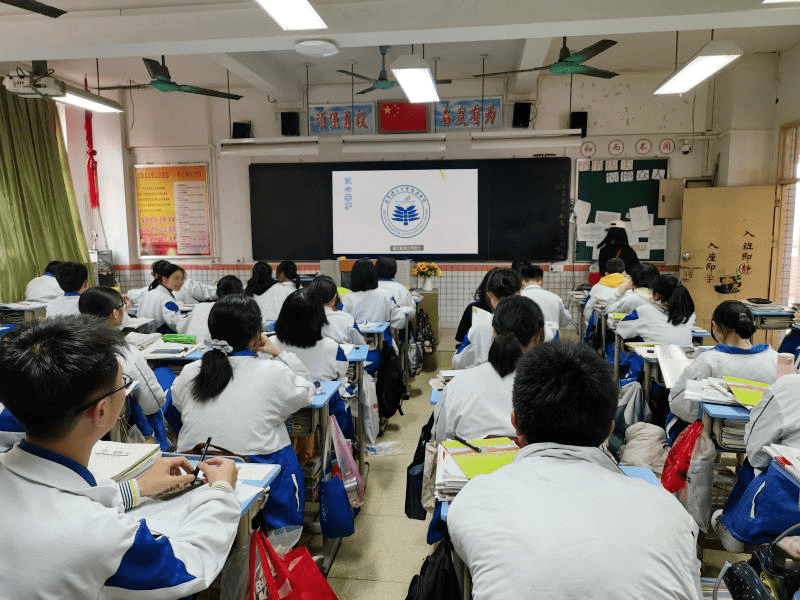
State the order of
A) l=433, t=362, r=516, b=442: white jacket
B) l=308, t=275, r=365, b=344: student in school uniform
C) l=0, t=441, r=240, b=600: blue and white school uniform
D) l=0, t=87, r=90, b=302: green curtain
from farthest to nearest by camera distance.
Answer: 1. l=0, t=87, r=90, b=302: green curtain
2. l=308, t=275, r=365, b=344: student in school uniform
3. l=433, t=362, r=516, b=442: white jacket
4. l=0, t=441, r=240, b=600: blue and white school uniform

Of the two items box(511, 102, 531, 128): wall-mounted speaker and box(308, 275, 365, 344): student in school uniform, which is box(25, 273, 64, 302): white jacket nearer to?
box(308, 275, 365, 344): student in school uniform

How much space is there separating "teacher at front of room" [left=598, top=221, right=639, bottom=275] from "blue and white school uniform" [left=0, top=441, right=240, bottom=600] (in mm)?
6616

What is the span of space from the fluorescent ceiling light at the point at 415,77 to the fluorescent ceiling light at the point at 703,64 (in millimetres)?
2051

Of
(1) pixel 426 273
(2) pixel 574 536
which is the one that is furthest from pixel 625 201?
(2) pixel 574 536

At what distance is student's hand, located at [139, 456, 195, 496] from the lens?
1.47 metres

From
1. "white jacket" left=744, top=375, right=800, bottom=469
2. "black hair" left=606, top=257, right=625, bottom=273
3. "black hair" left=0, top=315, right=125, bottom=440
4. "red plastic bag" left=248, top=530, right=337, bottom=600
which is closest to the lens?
"black hair" left=0, top=315, right=125, bottom=440

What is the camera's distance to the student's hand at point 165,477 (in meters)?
1.47

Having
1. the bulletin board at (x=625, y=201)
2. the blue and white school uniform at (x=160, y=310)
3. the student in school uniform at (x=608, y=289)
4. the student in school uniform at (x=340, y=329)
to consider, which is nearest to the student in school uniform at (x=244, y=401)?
the student in school uniform at (x=340, y=329)

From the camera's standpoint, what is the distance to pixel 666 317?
4.00 metres

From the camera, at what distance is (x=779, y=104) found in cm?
642

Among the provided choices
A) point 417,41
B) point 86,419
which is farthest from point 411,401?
point 86,419

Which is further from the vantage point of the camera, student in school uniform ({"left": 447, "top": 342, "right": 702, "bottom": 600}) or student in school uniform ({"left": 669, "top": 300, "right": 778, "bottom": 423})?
student in school uniform ({"left": 669, "top": 300, "right": 778, "bottom": 423})

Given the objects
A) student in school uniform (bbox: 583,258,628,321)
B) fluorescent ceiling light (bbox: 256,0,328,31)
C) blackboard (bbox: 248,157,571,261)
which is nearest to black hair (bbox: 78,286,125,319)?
fluorescent ceiling light (bbox: 256,0,328,31)

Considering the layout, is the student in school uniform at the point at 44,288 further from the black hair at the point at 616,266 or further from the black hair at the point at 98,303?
the black hair at the point at 616,266
